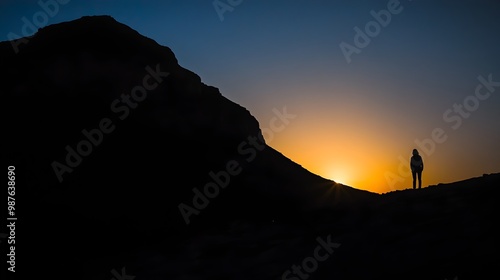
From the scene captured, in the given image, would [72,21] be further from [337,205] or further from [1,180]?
[337,205]

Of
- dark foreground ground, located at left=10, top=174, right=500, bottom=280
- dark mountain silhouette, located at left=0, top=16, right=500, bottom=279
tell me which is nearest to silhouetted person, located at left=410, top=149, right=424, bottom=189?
dark mountain silhouette, located at left=0, top=16, right=500, bottom=279

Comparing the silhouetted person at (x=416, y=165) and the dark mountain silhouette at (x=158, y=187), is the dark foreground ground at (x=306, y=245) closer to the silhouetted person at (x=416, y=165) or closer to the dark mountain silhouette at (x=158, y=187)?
the dark mountain silhouette at (x=158, y=187)

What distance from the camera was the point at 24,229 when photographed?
9.82 meters

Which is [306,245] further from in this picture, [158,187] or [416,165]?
[416,165]

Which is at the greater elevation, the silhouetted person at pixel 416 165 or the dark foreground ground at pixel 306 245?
the silhouetted person at pixel 416 165

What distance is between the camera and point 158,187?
38.8ft

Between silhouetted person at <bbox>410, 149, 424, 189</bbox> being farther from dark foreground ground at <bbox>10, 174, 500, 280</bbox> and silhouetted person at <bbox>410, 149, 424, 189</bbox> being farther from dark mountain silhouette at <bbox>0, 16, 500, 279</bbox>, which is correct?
dark foreground ground at <bbox>10, 174, 500, 280</bbox>

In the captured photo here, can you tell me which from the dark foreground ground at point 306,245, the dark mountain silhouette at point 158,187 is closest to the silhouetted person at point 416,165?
the dark mountain silhouette at point 158,187

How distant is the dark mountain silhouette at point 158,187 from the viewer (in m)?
8.53

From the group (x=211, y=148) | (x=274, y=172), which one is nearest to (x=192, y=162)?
(x=211, y=148)

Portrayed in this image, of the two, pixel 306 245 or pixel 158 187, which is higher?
pixel 158 187

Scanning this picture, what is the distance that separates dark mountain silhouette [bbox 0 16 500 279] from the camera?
28.0 feet

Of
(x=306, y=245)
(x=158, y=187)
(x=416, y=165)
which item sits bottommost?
(x=306, y=245)

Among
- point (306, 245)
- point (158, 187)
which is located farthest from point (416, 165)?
point (158, 187)
